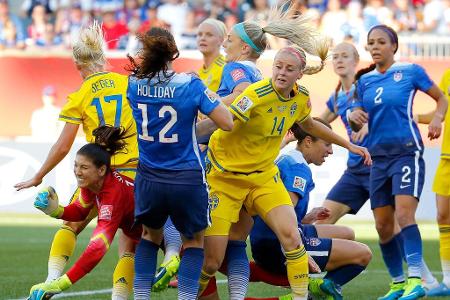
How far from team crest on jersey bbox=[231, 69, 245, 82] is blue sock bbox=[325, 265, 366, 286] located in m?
1.64

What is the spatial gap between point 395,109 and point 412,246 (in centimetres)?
117

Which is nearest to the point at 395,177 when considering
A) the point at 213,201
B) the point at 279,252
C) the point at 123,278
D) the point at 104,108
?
the point at 279,252

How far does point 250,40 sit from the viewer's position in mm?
8078

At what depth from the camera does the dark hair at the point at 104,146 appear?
7.05 meters

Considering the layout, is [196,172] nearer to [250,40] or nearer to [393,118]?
[250,40]

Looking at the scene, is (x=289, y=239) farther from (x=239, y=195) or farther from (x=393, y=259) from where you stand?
(x=393, y=259)

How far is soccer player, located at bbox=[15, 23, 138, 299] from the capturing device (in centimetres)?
760

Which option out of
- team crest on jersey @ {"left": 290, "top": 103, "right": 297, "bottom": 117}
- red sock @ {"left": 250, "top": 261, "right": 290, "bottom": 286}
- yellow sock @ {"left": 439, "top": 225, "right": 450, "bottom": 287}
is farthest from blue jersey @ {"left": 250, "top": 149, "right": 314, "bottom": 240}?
yellow sock @ {"left": 439, "top": 225, "right": 450, "bottom": 287}

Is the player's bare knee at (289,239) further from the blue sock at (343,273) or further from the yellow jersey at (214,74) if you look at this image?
the yellow jersey at (214,74)

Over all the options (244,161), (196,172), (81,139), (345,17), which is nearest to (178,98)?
(196,172)

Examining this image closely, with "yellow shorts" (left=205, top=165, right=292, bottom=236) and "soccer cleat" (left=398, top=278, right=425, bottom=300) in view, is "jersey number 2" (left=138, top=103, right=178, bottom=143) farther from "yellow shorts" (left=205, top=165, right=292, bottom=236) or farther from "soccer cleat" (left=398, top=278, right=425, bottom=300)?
"soccer cleat" (left=398, top=278, right=425, bottom=300)

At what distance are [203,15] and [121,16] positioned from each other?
169cm

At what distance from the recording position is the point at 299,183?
7633mm

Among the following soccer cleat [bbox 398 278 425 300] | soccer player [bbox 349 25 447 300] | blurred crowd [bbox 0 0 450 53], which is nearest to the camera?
soccer cleat [bbox 398 278 425 300]
